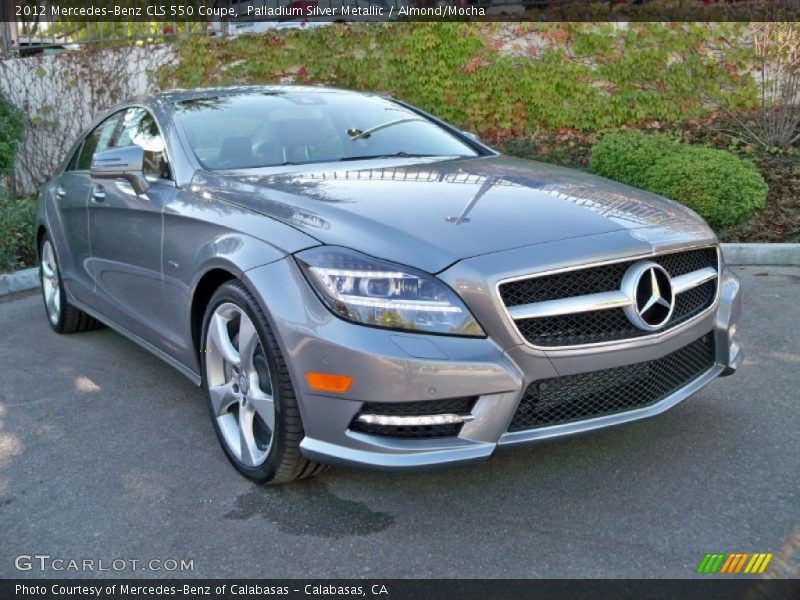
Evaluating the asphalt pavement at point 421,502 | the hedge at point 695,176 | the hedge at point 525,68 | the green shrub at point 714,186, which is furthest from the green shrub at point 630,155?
the asphalt pavement at point 421,502

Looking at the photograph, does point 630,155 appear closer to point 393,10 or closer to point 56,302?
point 393,10

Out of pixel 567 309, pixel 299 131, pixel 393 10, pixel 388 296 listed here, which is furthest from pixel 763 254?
pixel 393 10

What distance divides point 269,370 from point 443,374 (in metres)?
0.67

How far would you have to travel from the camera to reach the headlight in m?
2.70

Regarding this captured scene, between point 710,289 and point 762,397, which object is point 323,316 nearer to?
point 710,289

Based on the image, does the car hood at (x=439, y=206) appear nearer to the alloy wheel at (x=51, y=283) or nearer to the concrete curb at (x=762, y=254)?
the alloy wheel at (x=51, y=283)

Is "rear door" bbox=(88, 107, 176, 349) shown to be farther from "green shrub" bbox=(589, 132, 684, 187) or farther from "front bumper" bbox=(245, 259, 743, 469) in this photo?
"green shrub" bbox=(589, 132, 684, 187)

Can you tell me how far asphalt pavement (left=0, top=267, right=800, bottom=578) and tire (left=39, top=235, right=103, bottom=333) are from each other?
1355 millimetres

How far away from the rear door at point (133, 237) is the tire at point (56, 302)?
2.63 ft

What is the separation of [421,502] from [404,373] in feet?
2.14

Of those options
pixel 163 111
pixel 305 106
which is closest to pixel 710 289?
pixel 305 106

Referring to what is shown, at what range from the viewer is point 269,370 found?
9.82 feet

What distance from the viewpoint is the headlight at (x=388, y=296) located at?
2703mm
